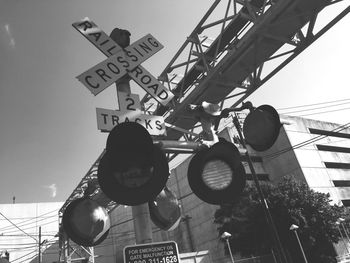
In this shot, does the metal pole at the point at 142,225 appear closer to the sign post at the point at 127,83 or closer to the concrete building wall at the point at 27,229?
the sign post at the point at 127,83

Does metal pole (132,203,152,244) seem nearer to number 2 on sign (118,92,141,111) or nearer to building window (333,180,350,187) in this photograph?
number 2 on sign (118,92,141,111)

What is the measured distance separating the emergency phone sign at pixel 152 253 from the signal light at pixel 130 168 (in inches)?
24.7

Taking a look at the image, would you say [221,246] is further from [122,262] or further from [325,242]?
[122,262]

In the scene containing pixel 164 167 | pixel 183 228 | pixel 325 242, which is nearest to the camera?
pixel 164 167

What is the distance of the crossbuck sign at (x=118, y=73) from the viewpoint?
7.83 feet

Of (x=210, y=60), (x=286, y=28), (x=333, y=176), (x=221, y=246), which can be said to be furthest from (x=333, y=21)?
(x=333, y=176)

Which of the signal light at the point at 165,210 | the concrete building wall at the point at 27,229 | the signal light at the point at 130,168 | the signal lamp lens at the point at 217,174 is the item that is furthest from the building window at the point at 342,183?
the signal light at the point at 130,168

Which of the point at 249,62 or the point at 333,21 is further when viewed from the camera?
the point at 249,62

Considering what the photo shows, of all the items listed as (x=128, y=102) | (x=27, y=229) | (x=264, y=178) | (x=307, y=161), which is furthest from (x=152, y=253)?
(x=27, y=229)

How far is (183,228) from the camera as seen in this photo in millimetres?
38938

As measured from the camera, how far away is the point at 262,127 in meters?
2.24

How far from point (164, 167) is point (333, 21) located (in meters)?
6.77

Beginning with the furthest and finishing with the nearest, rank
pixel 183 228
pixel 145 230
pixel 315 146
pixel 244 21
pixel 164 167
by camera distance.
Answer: pixel 315 146 → pixel 183 228 → pixel 244 21 → pixel 145 230 → pixel 164 167

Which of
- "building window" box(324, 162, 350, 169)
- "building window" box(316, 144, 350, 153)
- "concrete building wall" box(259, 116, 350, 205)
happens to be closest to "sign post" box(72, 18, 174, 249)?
"concrete building wall" box(259, 116, 350, 205)
